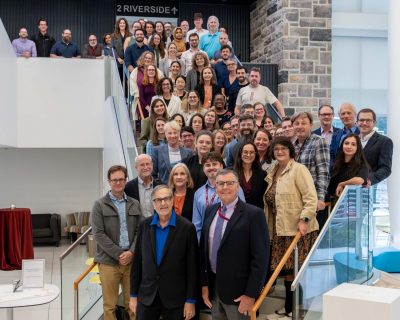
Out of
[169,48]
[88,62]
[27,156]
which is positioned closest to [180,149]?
[169,48]

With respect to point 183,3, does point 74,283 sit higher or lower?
lower

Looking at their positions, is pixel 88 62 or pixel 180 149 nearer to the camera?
pixel 180 149

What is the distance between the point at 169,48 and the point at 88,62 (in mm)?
3354

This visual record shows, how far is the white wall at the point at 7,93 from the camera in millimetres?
10758

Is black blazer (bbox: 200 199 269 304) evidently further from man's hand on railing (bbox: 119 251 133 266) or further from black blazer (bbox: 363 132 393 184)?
black blazer (bbox: 363 132 393 184)

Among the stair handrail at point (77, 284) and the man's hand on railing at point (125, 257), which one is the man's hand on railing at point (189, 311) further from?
the stair handrail at point (77, 284)

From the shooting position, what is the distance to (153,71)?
8141 millimetres

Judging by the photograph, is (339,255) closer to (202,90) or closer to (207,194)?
(207,194)

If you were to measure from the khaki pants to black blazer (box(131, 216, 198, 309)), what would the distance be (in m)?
0.68

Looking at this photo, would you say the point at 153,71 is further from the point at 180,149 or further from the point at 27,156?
the point at 27,156

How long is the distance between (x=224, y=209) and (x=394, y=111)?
Answer: 4656 mm

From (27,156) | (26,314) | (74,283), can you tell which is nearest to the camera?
(74,283)

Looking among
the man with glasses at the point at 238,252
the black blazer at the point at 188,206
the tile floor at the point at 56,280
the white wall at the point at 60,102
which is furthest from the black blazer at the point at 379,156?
the white wall at the point at 60,102

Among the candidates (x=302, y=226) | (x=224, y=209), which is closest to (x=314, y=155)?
(x=302, y=226)
